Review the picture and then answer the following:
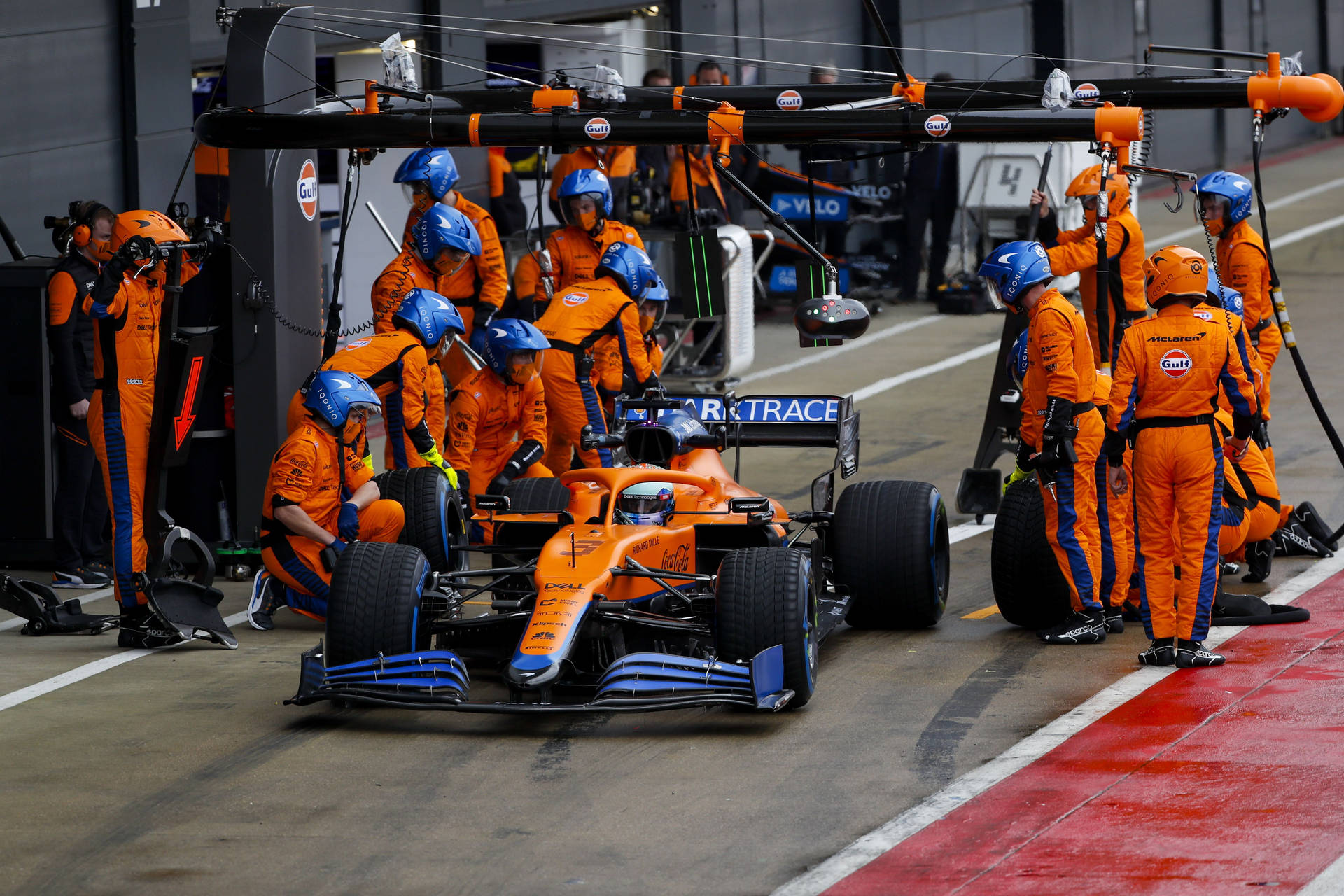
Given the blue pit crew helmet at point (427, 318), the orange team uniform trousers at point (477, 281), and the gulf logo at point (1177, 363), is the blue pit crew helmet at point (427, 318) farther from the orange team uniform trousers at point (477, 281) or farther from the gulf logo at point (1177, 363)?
the gulf logo at point (1177, 363)

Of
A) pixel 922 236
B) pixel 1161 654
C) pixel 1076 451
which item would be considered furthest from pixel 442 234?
pixel 922 236

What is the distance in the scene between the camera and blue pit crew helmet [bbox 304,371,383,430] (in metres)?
9.95

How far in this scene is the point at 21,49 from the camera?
13.8m

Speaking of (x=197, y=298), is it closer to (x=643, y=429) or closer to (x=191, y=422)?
(x=191, y=422)

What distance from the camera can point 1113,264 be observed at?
1326cm

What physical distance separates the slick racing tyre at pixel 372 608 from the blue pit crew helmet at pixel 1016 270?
3.55 metres

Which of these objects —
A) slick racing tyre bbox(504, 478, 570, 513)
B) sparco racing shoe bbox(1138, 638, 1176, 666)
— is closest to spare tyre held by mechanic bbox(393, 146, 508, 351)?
slick racing tyre bbox(504, 478, 570, 513)

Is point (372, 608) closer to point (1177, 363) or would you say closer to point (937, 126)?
point (937, 126)

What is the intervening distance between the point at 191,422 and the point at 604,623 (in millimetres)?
3809

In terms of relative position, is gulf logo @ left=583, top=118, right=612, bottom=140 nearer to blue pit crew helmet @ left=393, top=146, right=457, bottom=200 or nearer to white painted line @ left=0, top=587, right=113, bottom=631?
blue pit crew helmet @ left=393, top=146, right=457, bottom=200

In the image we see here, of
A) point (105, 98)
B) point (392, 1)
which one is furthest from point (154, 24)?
point (392, 1)

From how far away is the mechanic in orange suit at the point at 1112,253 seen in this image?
40.1 feet

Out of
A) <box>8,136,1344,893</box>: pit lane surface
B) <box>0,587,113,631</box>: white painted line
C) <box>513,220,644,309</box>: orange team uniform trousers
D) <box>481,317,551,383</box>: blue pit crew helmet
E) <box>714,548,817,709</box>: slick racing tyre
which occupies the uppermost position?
<box>513,220,644,309</box>: orange team uniform trousers

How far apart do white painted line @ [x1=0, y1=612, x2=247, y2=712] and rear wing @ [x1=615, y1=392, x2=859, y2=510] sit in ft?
9.44
